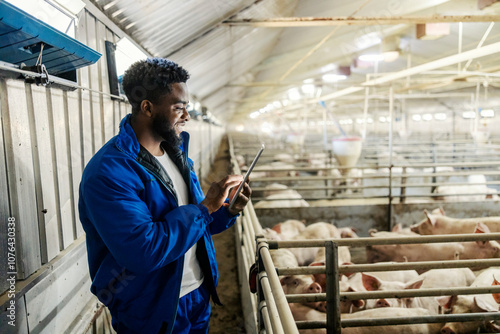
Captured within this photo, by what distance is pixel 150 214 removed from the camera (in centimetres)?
129

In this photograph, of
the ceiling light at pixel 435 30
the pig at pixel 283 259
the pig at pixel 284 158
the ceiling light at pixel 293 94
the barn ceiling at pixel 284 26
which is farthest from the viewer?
the ceiling light at pixel 293 94

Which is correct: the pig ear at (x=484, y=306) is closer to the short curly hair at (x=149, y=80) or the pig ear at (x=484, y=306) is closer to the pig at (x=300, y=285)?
the pig at (x=300, y=285)

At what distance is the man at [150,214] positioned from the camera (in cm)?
117

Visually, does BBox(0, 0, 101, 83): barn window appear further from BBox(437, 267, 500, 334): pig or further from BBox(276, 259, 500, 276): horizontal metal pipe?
BBox(437, 267, 500, 334): pig

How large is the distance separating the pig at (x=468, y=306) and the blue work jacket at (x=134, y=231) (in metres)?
2.22

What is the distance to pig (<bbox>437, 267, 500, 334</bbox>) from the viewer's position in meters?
2.42

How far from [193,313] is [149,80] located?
44.9 inches

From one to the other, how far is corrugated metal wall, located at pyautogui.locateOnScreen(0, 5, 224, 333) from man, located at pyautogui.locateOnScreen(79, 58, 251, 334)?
1.32 feet

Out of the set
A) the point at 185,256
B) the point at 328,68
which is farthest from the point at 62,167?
the point at 328,68

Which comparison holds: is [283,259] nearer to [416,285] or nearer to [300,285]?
[300,285]

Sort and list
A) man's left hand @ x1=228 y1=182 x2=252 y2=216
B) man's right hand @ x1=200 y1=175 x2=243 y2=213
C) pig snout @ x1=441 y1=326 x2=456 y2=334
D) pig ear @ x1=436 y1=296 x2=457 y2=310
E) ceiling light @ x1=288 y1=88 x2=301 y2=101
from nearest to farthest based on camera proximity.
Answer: man's right hand @ x1=200 y1=175 x2=243 y2=213 < man's left hand @ x1=228 y1=182 x2=252 y2=216 < pig snout @ x1=441 y1=326 x2=456 y2=334 < pig ear @ x1=436 y1=296 x2=457 y2=310 < ceiling light @ x1=288 y1=88 x2=301 y2=101

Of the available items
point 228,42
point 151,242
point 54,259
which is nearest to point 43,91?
point 54,259

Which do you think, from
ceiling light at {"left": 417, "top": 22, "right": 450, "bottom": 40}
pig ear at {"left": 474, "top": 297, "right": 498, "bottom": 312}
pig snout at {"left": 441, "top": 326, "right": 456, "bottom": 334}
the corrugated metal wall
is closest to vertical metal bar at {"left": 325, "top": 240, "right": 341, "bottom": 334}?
pig snout at {"left": 441, "top": 326, "right": 456, "bottom": 334}

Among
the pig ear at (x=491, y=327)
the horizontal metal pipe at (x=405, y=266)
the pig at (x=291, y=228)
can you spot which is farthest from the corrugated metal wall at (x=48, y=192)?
the pig ear at (x=491, y=327)
